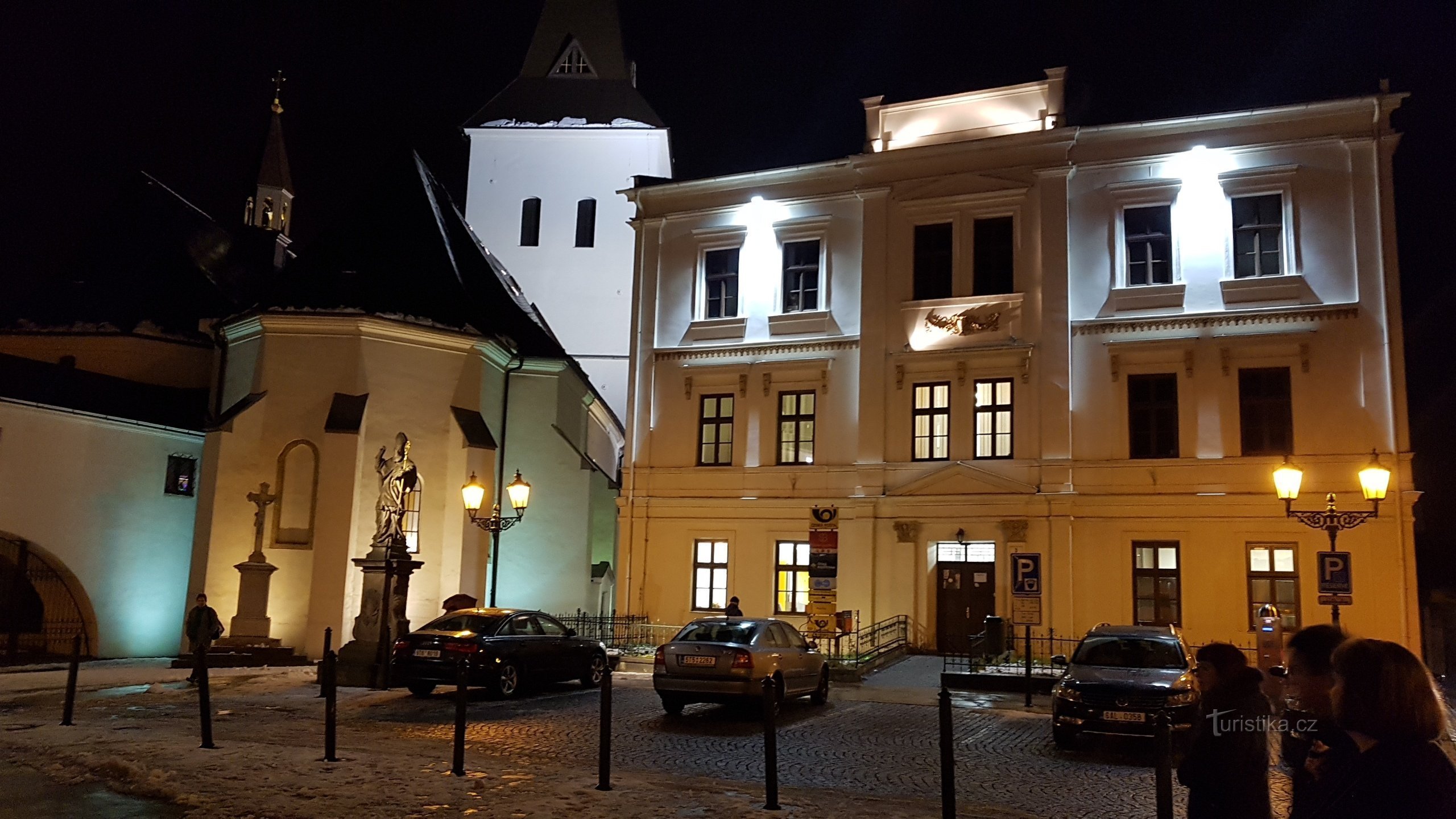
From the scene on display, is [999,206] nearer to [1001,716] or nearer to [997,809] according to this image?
[1001,716]

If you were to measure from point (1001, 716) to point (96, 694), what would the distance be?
14272 millimetres

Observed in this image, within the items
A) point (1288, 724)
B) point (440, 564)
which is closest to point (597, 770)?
point (1288, 724)

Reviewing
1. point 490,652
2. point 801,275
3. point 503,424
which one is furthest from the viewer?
point 503,424

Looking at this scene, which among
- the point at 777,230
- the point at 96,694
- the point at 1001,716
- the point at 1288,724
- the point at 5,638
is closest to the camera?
the point at 1288,724

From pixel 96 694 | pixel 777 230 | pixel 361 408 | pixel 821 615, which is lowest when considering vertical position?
pixel 96 694

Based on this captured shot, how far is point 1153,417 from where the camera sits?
2473 centimetres

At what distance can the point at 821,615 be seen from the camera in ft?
66.4

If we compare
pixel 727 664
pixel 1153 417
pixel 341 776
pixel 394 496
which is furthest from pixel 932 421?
pixel 341 776

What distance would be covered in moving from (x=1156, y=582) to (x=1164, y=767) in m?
18.1

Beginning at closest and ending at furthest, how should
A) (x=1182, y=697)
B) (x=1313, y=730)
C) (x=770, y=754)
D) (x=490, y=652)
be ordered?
(x=1313, y=730) < (x=770, y=754) < (x=1182, y=697) < (x=490, y=652)

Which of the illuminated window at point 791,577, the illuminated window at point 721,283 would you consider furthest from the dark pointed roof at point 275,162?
the illuminated window at point 791,577

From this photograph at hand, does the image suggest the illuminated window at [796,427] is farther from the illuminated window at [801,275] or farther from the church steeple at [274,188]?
the church steeple at [274,188]

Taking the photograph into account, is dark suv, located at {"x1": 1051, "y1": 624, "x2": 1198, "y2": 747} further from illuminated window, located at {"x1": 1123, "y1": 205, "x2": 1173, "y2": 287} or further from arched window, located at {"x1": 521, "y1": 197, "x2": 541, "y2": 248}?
arched window, located at {"x1": 521, "y1": 197, "x2": 541, "y2": 248}

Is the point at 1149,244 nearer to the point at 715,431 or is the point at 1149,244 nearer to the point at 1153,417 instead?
the point at 1153,417
